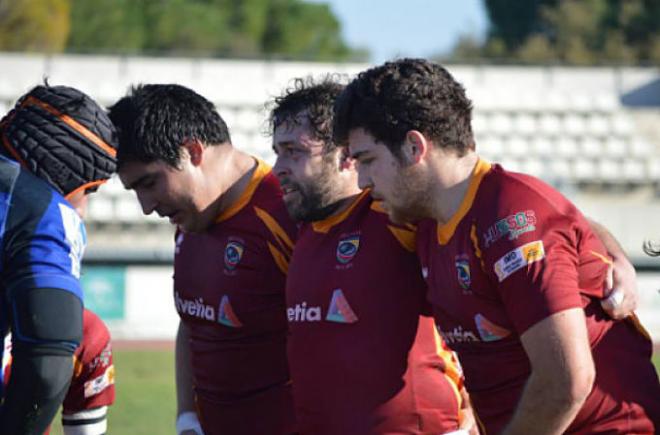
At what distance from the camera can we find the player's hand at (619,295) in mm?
3488

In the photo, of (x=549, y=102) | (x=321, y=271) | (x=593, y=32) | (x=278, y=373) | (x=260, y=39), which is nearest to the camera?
(x=321, y=271)

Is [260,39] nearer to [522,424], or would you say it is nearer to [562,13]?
[562,13]

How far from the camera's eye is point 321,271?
13.8ft

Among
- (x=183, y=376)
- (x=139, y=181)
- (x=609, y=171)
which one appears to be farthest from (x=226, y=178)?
(x=609, y=171)

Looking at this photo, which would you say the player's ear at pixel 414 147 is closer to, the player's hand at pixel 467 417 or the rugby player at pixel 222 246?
the player's hand at pixel 467 417

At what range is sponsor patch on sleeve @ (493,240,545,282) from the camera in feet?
10.7

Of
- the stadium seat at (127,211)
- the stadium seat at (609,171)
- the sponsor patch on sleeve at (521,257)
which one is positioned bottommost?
the stadium seat at (127,211)

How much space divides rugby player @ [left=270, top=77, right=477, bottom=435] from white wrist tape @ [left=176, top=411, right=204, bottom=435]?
0.70 meters

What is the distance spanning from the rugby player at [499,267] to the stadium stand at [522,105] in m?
20.6

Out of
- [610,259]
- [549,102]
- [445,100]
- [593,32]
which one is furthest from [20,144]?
[593,32]

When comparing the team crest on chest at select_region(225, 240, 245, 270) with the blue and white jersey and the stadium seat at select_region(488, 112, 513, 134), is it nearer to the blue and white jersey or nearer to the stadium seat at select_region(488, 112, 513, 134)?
the blue and white jersey

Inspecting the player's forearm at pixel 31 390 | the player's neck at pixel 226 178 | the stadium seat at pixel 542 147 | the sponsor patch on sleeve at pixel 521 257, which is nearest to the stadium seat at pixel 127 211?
the stadium seat at pixel 542 147

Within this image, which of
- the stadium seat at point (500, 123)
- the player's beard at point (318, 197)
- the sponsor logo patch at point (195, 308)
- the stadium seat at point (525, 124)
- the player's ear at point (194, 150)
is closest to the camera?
the player's beard at point (318, 197)

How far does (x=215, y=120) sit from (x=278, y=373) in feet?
3.48
